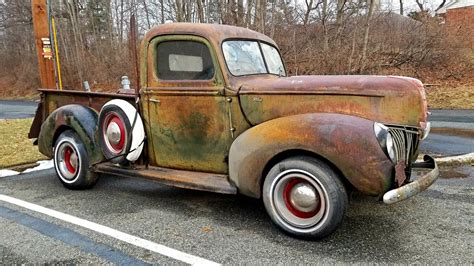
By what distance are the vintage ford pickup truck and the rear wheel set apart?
0.01 metres

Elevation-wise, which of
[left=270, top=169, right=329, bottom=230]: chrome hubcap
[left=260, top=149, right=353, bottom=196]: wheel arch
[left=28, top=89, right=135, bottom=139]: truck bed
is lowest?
[left=270, top=169, right=329, bottom=230]: chrome hubcap

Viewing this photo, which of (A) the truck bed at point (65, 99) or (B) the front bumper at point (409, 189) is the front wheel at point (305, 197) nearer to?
(B) the front bumper at point (409, 189)

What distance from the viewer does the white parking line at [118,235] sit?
2.97 meters

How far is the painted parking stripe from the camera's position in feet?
9.81

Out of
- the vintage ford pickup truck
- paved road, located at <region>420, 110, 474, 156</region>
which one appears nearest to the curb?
paved road, located at <region>420, 110, 474, 156</region>

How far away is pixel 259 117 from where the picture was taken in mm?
3693

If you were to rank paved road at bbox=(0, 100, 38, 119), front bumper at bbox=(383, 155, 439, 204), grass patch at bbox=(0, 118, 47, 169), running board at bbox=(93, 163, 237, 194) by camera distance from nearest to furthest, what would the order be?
front bumper at bbox=(383, 155, 439, 204)
running board at bbox=(93, 163, 237, 194)
grass patch at bbox=(0, 118, 47, 169)
paved road at bbox=(0, 100, 38, 119)

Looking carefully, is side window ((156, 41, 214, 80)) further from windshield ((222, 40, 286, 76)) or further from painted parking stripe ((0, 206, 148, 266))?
painted parking stripe ((0, 206, 148, 266))

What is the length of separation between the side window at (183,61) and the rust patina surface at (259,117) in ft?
0.19

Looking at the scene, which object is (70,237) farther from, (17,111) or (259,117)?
(17,111)

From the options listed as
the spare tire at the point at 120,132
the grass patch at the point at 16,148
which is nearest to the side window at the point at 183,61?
the spare tire at the point at 120,132

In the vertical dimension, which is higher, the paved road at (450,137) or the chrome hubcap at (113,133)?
the chrome hubcap at (113,133)

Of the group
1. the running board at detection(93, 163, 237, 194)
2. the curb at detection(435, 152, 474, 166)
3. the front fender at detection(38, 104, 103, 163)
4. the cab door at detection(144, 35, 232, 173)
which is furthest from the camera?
the curb at detection(435, 152, 474, 166)

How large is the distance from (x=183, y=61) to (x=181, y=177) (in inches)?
48.0
